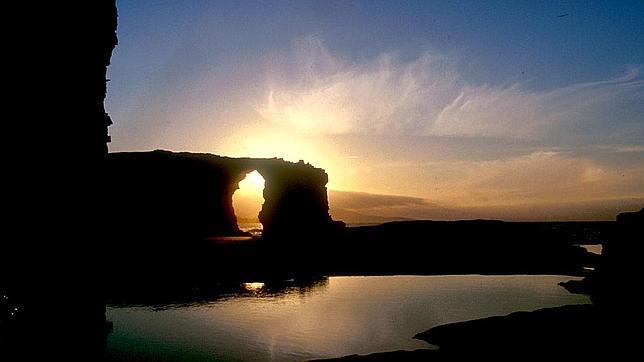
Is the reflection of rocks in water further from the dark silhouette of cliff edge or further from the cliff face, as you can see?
the cliff face

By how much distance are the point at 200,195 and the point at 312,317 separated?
41.7m

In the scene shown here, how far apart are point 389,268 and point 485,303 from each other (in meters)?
22.0

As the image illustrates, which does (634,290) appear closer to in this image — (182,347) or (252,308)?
(252,308)

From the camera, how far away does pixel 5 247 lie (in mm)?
9328

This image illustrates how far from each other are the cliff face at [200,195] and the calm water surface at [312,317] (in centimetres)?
2615

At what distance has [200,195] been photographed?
65.6m

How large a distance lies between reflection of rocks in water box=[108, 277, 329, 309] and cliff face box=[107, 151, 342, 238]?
21.0 metres

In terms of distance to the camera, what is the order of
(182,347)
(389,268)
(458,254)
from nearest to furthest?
(182,347), (389,268), (458,254)

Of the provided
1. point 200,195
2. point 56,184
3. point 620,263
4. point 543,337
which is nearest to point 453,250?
point 620,263

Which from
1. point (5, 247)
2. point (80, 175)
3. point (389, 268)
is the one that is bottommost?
point (389, 268)

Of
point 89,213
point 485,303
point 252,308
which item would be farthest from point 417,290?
point 89,213

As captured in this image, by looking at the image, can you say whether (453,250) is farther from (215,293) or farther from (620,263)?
(215,293)

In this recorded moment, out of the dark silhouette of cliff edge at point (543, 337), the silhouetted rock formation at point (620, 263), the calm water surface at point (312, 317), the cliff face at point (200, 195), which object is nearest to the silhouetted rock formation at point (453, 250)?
the cliff face at point (200, 195)

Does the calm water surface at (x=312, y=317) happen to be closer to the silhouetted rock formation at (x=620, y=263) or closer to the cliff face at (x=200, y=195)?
the silhouetted rock formation at (x=620, y=263)
